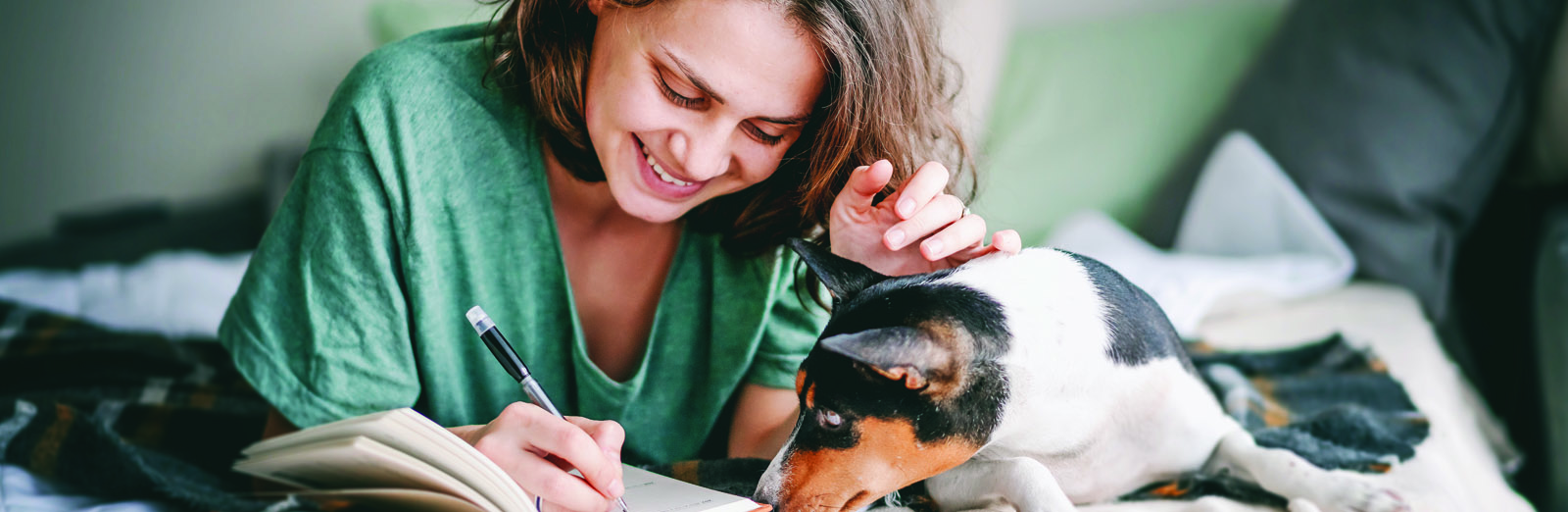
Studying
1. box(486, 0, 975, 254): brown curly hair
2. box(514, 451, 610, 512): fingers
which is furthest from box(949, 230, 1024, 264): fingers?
box(514, 451, 610, 512): fingers

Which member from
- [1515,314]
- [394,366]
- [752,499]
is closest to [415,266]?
[394,366]

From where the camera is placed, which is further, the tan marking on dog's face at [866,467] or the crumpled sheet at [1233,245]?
the crumpled sheet at [1233,245]

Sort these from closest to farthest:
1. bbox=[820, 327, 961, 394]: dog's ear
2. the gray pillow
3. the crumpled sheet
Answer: bbox=[820, 327, 961, 394]: dog's ear → the crumpled sheet → the gray pillow

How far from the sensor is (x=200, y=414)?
1.18 m

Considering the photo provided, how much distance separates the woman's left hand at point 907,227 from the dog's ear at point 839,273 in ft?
0.10

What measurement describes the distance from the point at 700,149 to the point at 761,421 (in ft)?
1.03

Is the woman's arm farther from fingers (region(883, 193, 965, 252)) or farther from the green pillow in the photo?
the green pillow

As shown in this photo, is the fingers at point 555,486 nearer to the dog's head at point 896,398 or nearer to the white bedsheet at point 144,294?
the dog's head at point 896,398

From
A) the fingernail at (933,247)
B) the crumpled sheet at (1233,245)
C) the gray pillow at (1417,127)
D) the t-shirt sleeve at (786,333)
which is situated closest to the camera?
the fingernail at (933,247)

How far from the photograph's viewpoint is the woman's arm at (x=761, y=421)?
930mm

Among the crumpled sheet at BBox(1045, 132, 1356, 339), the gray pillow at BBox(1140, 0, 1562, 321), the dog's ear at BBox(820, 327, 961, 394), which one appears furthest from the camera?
the gray pillow at BBox(1140, 0, 1562, 321)

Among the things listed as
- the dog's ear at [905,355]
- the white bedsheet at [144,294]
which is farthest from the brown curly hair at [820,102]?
the white bedsheet at [144,294]

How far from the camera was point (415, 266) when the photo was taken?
0.90 m

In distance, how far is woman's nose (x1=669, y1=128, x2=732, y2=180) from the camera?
781 millimetres
